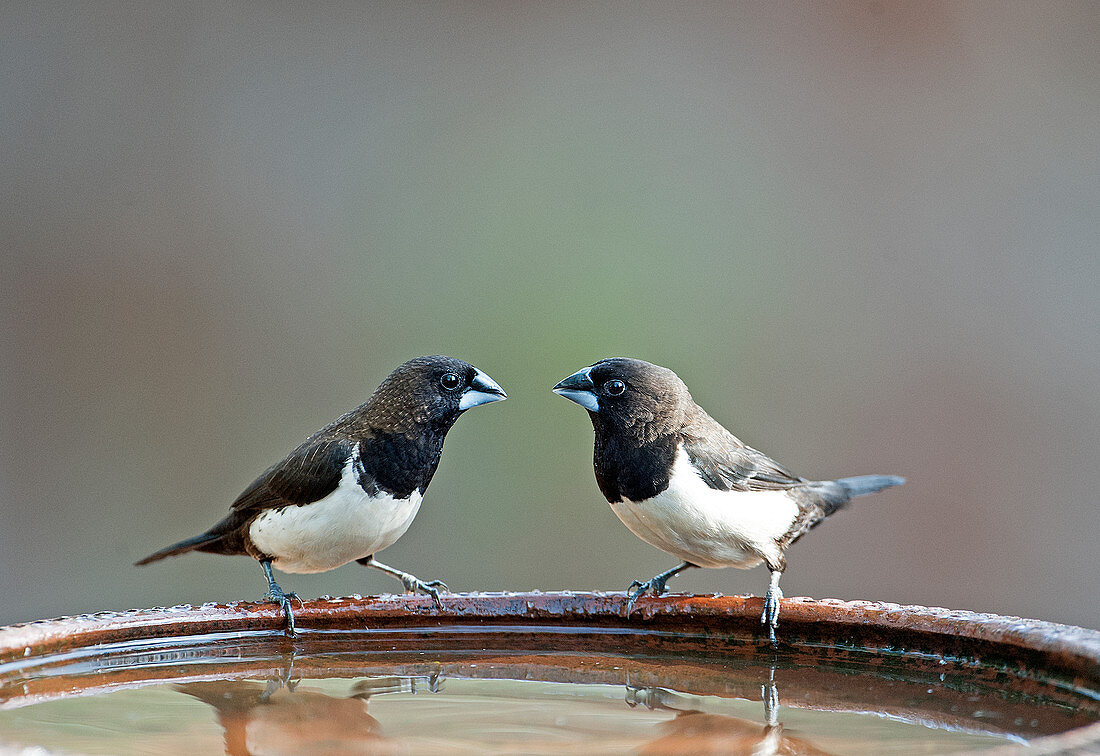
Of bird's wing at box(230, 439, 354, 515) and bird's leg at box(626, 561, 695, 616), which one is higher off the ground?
bird's wing at box(230, 439, 354, 515)

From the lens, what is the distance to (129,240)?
6641 mm

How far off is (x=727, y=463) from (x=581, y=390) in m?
0.46

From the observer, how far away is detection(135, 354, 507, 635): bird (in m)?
3.20

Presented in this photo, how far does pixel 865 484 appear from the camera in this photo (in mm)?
3842

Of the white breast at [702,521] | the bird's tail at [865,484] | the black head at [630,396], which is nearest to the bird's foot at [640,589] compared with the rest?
the white breast at [702,521]

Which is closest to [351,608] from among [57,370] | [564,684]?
[564,684]

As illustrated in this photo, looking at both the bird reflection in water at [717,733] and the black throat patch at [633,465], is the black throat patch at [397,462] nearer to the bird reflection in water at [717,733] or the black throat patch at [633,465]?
the black throat patch at [633,465]

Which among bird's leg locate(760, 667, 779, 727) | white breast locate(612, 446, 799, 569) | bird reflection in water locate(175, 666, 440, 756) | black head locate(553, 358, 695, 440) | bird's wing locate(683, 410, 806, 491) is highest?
black head locate(553, 358, 695, 440)

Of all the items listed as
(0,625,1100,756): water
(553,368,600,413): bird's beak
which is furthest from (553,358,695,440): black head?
(0,625,1100,756): water

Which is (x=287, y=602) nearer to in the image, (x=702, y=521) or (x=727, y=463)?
(x=702, y=521)

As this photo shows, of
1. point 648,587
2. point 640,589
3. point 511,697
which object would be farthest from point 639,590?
point 511,697

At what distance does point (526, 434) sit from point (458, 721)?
4.47m

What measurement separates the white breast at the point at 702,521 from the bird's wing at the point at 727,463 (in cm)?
3

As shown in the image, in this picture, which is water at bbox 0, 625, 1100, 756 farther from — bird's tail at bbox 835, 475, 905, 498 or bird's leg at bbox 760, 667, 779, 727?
bird's tail at bbox 835, 475, 905, 498
